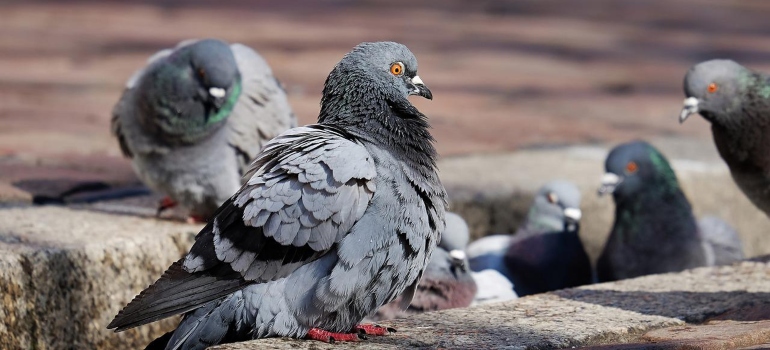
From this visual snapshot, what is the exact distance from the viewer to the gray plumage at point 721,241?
5246 mm

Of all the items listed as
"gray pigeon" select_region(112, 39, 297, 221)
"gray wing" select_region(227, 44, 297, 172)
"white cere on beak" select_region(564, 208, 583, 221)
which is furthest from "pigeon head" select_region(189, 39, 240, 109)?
"white cere on beak" select_region(564, 208, 583, 221)

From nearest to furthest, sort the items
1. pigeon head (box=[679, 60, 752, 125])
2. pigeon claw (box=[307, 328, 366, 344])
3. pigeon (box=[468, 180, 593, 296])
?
pigeon claw (box=[307, 328, 366, 344])
pigeon head (box=[679, 60, 752, 125])
pigeon (box=[468, 180, 593, 296])

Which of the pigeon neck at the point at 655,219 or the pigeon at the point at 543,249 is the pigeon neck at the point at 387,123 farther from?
the pigeon neck at the point at 655,219

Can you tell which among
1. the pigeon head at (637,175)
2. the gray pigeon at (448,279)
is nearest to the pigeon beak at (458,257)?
the gray pigeon at (448,279)

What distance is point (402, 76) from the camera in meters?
3.37

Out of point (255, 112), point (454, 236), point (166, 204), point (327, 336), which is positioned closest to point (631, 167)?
point (454, 236)

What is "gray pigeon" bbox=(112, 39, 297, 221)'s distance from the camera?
443 centimetres

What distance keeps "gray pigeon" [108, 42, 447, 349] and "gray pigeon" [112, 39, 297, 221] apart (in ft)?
4.64

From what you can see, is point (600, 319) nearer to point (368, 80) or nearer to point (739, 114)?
point (368, 80)

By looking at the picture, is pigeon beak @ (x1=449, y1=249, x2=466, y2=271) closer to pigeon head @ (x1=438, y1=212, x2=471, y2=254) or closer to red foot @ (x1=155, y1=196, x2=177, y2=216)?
pigeon head @ (x1=438, y1=212, x2=471, y2=254)

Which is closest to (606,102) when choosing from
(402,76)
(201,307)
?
(402,76)

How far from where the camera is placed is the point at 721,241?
5.34 meters

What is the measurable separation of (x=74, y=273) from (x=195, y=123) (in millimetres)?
1025

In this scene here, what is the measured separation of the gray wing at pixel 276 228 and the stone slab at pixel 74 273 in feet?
1.98
